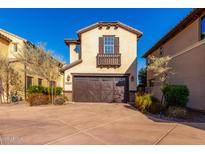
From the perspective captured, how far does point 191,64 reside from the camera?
918 cm

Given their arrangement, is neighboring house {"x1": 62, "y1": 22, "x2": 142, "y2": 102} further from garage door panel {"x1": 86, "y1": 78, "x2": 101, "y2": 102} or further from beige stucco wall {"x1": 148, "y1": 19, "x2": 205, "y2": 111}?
beige stucco wall {"x1": 148, "y1": 19, "x2": 205, "y2": 111}

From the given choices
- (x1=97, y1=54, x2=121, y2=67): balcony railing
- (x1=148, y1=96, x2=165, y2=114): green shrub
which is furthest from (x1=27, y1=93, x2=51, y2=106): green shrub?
(x1=148, y1=96, x2=165, y2=114): green shrub

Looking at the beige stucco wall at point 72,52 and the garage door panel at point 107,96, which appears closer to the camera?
the garage door panel at point 107,96

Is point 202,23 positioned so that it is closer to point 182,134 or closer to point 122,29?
point 122,29

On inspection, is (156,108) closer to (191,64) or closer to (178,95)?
(178,95)

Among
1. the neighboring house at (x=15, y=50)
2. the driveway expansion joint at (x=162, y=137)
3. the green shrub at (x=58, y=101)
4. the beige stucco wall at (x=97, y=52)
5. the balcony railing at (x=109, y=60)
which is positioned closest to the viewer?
the driveway expansion joint at (x=162, y=137)

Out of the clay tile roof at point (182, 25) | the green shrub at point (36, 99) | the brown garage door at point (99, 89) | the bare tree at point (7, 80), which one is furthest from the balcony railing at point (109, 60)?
the bare tree at point (7, 80)

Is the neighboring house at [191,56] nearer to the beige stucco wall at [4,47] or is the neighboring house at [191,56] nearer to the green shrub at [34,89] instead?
the green shrub at [34,89]

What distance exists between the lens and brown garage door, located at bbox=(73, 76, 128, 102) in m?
12.4

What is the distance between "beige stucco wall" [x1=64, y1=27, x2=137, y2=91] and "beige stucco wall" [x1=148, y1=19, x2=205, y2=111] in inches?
138

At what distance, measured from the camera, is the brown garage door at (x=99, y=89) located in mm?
12398

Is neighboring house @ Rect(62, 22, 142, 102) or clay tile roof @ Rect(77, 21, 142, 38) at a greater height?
clay tile roof @ Rect(77, 21, 142, 38)

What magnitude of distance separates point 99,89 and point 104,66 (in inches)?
85.6

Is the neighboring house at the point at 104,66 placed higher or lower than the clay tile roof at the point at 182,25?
lower
